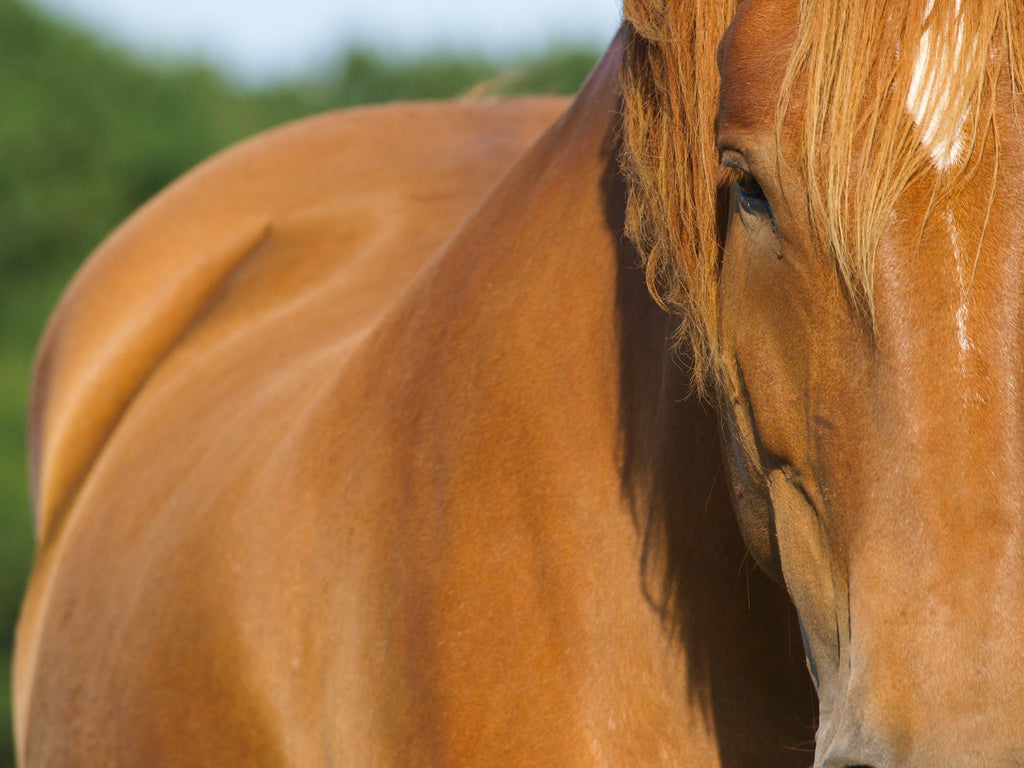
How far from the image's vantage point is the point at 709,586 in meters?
1.62

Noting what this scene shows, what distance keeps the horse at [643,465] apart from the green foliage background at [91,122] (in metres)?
7.67

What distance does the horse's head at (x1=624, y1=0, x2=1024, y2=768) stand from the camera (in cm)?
109

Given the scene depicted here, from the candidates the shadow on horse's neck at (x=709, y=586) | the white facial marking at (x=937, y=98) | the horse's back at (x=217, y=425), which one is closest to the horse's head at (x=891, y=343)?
the white facial marking at (x=937, y=98)

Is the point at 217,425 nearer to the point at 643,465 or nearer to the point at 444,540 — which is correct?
the point at 444,540

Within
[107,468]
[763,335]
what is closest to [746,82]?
[763,335]

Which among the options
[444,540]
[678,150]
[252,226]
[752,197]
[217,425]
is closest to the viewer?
[752,197]

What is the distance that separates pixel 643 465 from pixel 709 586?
17 centimetres

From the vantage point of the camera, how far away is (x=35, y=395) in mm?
3904

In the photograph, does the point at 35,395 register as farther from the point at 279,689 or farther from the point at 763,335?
the point at 763,335

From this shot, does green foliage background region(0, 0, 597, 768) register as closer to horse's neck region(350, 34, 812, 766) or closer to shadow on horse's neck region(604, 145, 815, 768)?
horse's neck region(350, 34, 812, 766)

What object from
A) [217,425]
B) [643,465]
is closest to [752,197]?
[643,465]

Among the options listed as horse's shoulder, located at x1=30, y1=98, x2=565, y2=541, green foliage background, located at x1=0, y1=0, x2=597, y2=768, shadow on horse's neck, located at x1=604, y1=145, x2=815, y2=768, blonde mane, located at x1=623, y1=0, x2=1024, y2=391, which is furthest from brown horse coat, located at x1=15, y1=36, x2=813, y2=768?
green foliage background, located at x1=0, y1=0, x2=597, y2=768

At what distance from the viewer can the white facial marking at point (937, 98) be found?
1163 millimetres

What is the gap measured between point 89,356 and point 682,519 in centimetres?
225
